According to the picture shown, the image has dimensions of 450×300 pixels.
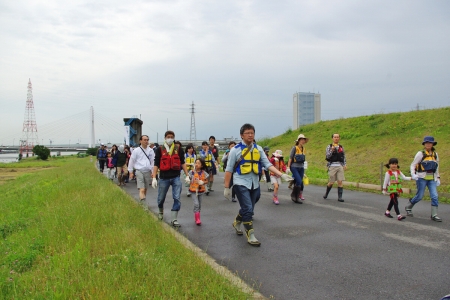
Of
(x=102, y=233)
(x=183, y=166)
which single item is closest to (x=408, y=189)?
(x=183, y=166)

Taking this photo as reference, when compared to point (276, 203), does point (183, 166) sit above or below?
above

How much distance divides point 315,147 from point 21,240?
21.9 m

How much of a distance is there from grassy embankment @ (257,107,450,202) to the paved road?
6323 mm

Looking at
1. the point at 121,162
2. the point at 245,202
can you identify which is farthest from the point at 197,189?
the point at 121,162

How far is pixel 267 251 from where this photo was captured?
5879mm

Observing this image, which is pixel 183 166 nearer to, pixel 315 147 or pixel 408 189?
pixel 408 189

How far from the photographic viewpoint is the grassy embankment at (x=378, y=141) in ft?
54.4

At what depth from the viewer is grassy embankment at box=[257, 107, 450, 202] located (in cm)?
1658

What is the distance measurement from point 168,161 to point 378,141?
57.6 feet

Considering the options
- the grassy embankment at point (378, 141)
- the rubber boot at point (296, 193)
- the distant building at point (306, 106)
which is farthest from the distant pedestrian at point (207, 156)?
the distant building at point (306, 106)

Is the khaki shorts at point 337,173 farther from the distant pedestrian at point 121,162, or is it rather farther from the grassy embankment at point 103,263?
the distant pedestrian at point 121,162

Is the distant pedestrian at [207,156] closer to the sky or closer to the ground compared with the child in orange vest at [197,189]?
closer to the sky

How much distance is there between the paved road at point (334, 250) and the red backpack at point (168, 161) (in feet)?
4.27

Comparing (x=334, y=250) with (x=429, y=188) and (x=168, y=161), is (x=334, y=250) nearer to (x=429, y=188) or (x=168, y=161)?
(x=429, y=188)
